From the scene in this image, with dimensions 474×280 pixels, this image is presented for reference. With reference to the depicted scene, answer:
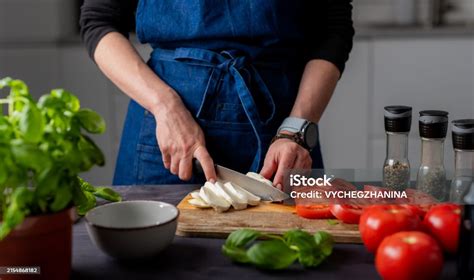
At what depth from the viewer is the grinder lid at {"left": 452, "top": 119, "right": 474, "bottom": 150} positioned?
3.43 ft

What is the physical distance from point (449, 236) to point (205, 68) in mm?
736

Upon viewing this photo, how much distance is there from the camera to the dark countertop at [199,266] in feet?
3.00

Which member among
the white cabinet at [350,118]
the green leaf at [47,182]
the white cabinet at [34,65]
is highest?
the green leaf at [47,182]

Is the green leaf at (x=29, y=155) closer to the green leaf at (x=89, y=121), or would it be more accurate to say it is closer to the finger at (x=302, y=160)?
the green leaf at (x=89, y=121)

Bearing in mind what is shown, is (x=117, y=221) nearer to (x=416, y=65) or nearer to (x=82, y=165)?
(x=82, y=165)

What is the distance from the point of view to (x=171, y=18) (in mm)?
1529

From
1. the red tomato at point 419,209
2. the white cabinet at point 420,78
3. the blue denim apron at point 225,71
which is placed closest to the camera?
the red tomato at point 419,209

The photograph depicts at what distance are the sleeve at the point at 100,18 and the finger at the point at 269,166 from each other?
484 millimetres

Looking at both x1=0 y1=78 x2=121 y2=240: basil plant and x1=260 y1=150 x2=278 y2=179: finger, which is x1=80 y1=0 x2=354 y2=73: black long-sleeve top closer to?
x1=260 y1=150 x2=278 y2=179: finger

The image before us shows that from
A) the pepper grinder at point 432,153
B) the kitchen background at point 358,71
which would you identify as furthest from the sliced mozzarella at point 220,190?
the kitchen background at point 358,71

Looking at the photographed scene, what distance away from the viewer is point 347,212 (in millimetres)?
1085

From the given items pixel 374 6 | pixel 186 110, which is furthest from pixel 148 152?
pixel 374 6

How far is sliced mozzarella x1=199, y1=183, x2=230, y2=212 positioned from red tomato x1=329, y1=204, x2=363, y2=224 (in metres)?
0.18

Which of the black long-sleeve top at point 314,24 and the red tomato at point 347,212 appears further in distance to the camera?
the black long-sleeve top at point 314,24
